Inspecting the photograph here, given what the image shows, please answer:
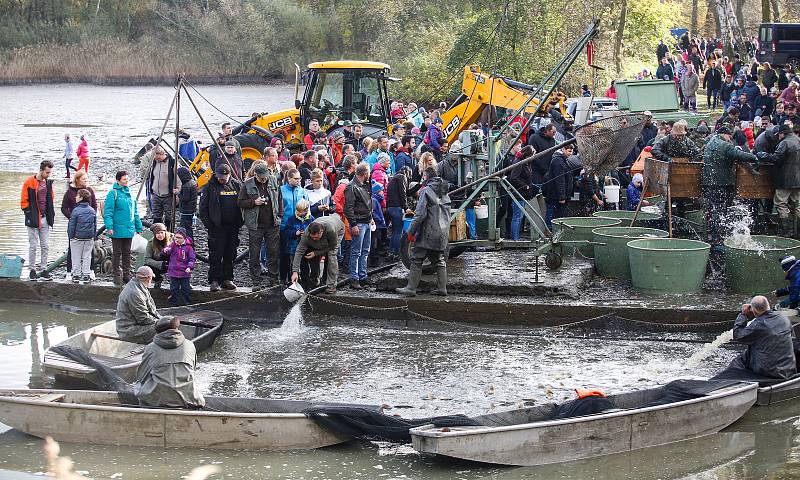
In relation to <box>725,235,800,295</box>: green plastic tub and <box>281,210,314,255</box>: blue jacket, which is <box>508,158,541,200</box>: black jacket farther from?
<box>281,210,314,255</box>: blue jacket

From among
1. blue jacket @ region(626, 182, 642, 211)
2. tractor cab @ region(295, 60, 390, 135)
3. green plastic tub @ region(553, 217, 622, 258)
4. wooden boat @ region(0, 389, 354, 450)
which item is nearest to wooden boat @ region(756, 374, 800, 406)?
wooden boat @ region(0, 389, 354, 450)

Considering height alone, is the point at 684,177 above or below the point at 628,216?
above

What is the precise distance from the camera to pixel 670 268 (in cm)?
1492

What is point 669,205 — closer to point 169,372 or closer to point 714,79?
point 169,372

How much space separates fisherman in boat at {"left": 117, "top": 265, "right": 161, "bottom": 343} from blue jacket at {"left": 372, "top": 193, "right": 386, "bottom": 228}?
4.46 meters

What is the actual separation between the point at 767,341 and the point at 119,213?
893 centimetres

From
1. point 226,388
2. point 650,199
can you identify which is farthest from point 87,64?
point 226,388

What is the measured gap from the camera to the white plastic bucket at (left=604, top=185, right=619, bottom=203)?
18281mm

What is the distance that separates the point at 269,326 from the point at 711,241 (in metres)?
A: 6.68

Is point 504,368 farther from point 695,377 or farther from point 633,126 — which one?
point 633,126

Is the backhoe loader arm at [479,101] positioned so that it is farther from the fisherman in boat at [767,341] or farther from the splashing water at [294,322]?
the fisherman in boat at [767,341]

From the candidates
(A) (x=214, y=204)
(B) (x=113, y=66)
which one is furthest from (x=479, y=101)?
(B) (x=113, y=66)

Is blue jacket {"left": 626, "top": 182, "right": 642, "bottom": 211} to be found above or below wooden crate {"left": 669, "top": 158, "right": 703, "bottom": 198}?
below

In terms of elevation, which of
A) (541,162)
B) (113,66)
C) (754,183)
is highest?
(113,66)
